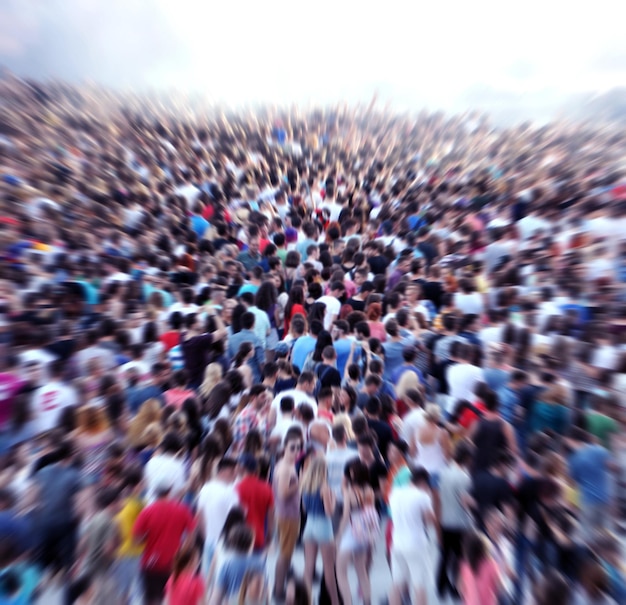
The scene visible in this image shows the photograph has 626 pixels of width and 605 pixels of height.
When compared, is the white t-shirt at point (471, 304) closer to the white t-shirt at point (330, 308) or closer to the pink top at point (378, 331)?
the pink top at point (378, 331)

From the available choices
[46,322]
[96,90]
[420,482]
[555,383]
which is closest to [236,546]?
[420,482]

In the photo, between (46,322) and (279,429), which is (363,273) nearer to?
(279,429)

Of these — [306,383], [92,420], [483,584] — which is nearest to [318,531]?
[483,584]

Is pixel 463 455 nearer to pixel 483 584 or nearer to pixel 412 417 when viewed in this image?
pixel 412 417

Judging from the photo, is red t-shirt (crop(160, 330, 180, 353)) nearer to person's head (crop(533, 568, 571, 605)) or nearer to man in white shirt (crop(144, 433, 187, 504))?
man in white shirt (crop(144, 433, 187, 504))

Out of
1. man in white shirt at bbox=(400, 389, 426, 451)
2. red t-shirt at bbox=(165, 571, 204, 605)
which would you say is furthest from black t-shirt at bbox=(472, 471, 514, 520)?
red t-shirt at bbox=(165, 571, 204, 605)
